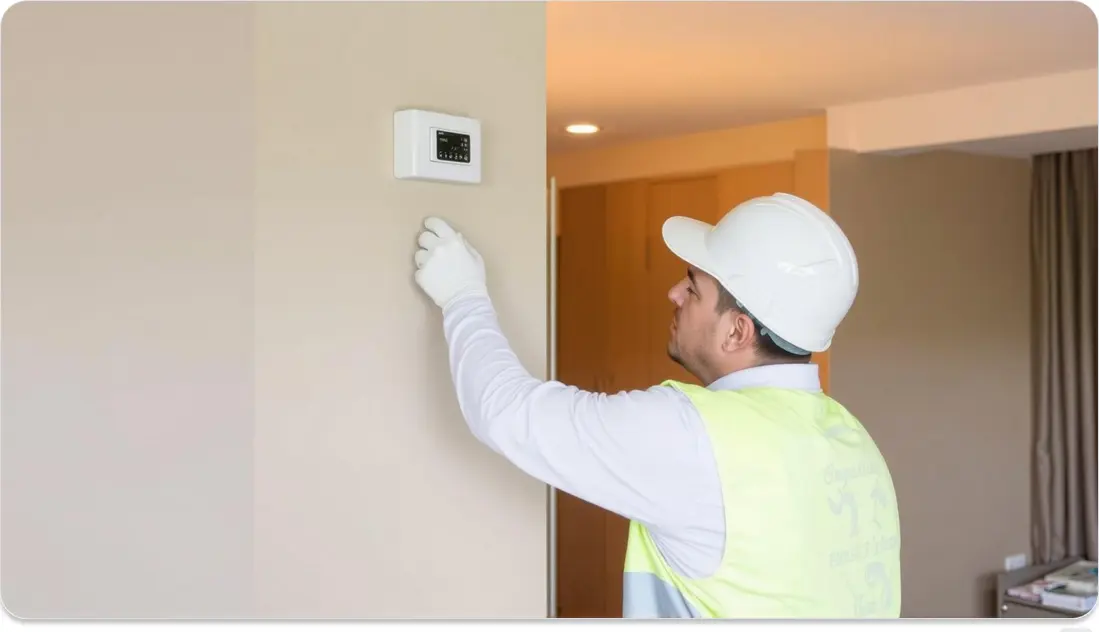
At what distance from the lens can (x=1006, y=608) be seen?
4.28 m

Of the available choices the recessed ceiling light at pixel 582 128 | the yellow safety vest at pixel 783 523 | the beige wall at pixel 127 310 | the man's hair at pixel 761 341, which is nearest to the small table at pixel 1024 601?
the recessed ceiling light at pixel 582 128

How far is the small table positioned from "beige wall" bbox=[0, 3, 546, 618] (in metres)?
3.17

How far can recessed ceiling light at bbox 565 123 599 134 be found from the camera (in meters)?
4.30

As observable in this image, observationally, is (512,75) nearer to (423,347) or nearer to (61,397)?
(423,347)

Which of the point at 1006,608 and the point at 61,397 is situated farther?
the point at 1006,608

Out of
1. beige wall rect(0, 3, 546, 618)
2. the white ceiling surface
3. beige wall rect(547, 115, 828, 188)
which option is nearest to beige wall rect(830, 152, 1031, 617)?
beige wall rect(547, 115, 828, 188)

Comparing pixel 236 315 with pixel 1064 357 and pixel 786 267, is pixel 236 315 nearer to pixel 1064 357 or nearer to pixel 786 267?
pixel 786 267

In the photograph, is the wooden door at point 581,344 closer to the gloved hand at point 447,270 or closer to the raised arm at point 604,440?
the gloved hand at point 447,270

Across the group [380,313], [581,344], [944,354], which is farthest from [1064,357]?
[380,313]

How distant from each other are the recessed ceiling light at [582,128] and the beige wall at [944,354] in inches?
36.7

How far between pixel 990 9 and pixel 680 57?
81 centimetres

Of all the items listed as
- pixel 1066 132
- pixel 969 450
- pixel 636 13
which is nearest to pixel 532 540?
pixel 636 13

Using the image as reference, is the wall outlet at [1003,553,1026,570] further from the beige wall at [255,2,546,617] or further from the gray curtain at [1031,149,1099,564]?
the beige wall at [255,2,546,617]

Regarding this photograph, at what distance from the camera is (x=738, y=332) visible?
59.5 inches
